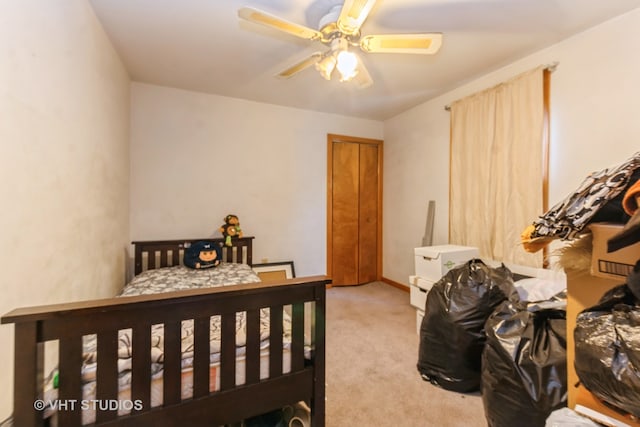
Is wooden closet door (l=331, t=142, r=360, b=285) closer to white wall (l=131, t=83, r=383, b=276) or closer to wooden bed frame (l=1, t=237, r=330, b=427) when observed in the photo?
white wall (l=131, t=83, r=383, b=276)

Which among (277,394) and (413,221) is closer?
(277,394)

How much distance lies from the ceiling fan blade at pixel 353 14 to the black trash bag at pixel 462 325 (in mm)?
1617

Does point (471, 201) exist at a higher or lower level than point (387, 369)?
higher

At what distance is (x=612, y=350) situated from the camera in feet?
2.34

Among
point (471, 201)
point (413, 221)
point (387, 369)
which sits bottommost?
point (387, 369)

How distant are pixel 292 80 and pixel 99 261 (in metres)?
2.24

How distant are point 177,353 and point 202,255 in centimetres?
177

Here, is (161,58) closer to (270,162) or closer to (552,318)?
(270,162)

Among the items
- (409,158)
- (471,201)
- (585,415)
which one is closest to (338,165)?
(409,158)

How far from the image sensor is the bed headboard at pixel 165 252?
272cm

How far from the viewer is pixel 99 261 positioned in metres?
1.89

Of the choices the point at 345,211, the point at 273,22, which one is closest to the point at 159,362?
the point at 273,22

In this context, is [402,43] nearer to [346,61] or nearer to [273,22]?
[346,61]

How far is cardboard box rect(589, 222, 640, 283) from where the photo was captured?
2.51 feet
